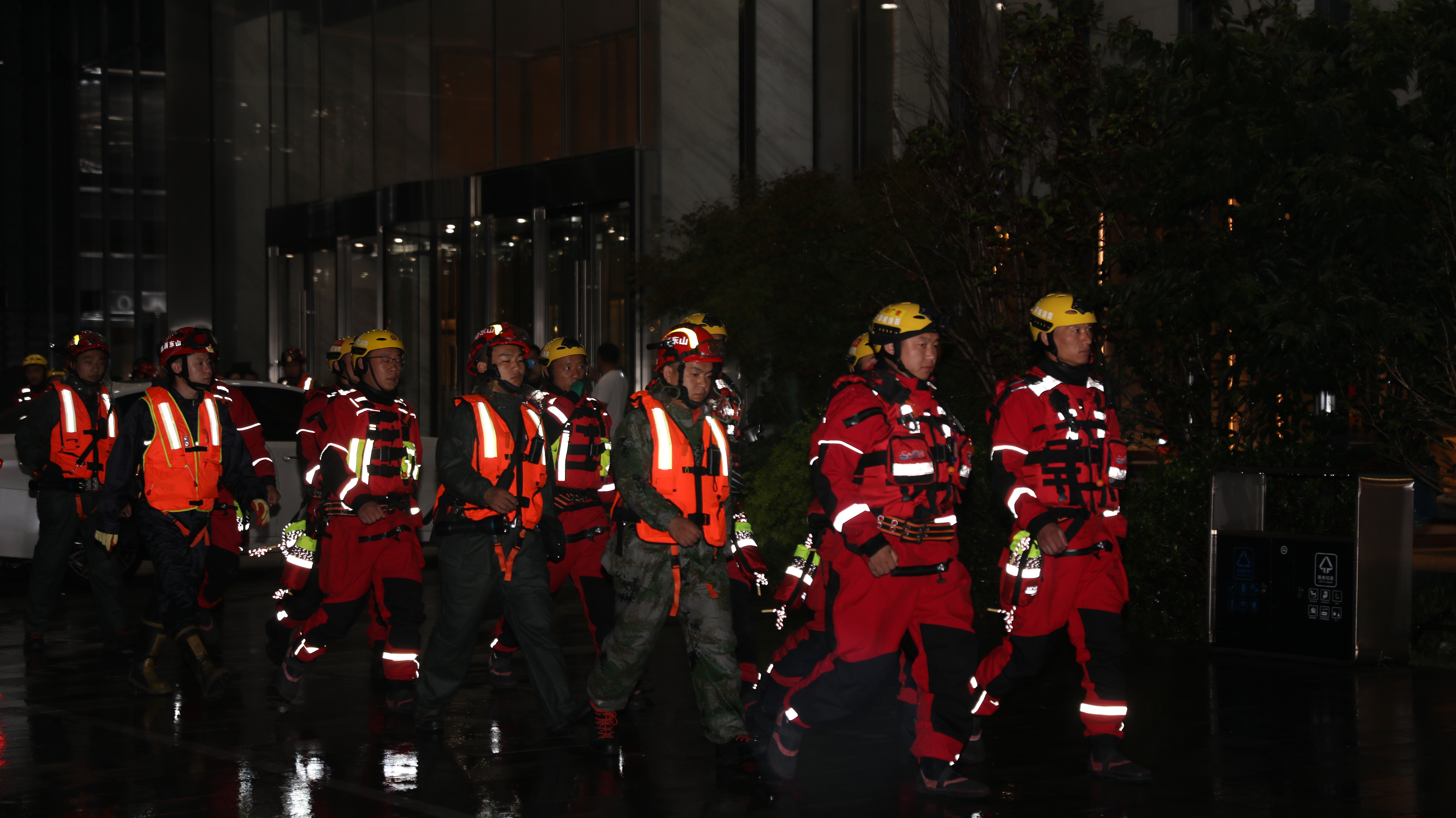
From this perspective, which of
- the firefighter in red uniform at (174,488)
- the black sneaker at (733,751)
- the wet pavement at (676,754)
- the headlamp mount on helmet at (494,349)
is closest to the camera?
the wet pavement at (676,754)

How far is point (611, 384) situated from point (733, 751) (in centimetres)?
848

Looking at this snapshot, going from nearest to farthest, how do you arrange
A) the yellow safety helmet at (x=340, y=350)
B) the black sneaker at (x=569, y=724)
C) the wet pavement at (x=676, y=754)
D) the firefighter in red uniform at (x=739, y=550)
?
the wet pavement at (x=676, y=754)
the black sneaker at (x=569, y=724)
the firefighter in red uniform at (x=739, y=550)
the yellow safety helmet at (x=340, y=350)

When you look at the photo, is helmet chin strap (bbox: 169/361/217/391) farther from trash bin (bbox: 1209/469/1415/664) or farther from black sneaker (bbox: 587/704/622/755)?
trash bin (bbox: 1209/469/1415/664)

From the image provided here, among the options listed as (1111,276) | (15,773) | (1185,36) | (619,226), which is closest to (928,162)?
(1111,276)

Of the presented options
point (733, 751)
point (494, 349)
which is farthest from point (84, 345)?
point (733, 751)

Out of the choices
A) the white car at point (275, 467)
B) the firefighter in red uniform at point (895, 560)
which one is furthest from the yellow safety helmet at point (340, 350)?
the firefighter in red uniform at point (895, 560)

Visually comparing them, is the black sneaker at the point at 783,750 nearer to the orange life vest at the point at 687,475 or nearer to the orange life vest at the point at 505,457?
the orange life vest at the point at 687,475

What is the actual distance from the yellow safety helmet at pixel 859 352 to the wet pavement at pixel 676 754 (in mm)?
1973

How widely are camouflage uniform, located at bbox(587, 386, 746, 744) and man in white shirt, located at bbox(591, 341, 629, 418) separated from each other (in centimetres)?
750

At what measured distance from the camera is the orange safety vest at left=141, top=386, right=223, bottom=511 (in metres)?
9.48

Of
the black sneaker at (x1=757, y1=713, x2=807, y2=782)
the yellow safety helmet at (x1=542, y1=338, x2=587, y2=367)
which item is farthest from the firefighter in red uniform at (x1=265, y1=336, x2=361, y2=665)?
the black sneaker at (x1=757, y1=713, x2=807, y2=782)

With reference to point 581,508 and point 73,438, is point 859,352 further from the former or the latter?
point 73,438

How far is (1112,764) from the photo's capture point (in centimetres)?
705

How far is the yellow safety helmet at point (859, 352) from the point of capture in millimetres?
8297
